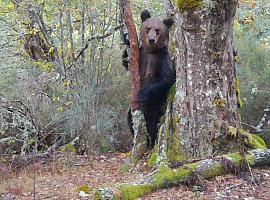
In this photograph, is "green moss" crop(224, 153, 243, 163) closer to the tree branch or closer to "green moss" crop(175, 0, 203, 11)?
the tree branch

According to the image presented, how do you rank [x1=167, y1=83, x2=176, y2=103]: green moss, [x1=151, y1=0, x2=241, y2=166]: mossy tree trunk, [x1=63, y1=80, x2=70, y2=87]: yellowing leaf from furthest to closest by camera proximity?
1. [x1=63, y1=80, x2=70, y2=87]: yellowing leaf
2. [x1=167, y1=83, x2=176, y2=103]: green moss
3. [x1=151, y1=0, x2=241, y2=166]: mossy tree trunk

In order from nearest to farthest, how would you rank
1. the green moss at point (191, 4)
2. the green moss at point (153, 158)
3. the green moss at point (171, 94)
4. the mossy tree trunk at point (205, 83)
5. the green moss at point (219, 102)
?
the green moss at point (191, 4)
the mossy tree trunk at point (205, 83)
the green moss at point (219, 102)
the green moss at point (153, 158)
the green moss at point (171, 94)

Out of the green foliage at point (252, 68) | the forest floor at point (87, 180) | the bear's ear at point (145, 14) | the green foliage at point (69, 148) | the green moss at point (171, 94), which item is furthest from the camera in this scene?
the green foliage at point (252, 68)

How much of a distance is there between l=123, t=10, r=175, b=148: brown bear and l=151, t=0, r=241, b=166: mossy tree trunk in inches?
41.1

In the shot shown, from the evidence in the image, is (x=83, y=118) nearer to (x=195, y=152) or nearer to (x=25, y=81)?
(x=25, y=81)

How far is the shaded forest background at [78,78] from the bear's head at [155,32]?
4.72 ft

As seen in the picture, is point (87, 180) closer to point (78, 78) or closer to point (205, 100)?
point (205, 100)

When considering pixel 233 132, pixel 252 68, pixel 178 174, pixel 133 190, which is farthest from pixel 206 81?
pixel 252 68

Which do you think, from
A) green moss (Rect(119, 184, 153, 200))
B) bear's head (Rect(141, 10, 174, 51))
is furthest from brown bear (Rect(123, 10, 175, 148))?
green moss (Rect(119, 184, 153, 200))

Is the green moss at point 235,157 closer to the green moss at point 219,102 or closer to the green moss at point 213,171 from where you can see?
the green moss at point 213,171

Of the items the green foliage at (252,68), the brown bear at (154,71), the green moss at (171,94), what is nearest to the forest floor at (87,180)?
the brown bear at (154,71)

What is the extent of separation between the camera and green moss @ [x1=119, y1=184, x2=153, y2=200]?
5760mm

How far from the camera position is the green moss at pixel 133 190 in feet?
18.9

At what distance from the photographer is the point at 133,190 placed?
586cm
